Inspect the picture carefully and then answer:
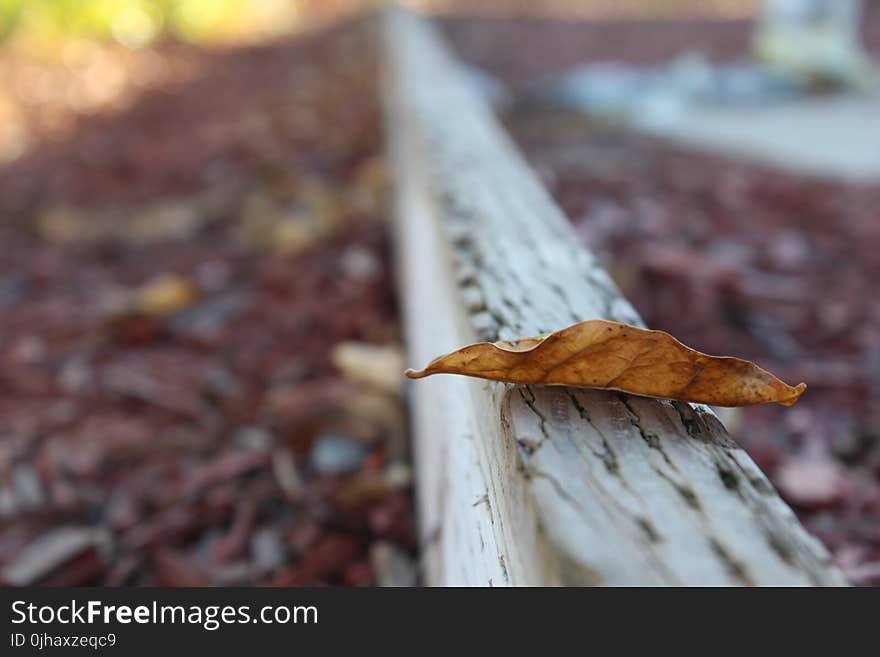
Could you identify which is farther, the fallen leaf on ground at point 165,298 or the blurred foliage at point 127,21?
the blurred foliage at point 127,21

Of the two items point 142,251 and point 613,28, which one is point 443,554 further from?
point 613,28

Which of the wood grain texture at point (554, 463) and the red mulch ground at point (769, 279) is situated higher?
the red mulch ground at point (769, 279)

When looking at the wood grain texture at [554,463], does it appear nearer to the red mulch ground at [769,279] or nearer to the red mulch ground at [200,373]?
the red mulch ground at [200,373]

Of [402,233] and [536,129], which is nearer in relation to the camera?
[402,233]

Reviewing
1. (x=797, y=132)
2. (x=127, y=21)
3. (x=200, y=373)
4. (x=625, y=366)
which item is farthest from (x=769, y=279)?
(x=127, y=21)

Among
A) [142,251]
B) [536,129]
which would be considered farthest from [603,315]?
[536,129]

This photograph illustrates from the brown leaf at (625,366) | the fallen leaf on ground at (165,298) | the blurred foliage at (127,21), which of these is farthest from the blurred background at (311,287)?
the blurred foliage at (127,21)

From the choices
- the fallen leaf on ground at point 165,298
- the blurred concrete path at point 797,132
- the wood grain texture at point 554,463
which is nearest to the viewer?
the wood grain texture at point 554,463

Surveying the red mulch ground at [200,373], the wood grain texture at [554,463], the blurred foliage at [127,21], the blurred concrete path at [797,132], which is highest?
the blurred foliage at [127,21]
